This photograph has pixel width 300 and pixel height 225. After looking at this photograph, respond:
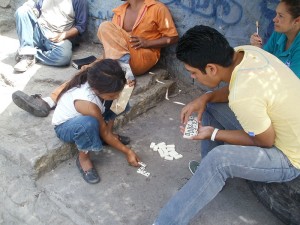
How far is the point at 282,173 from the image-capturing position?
209cm

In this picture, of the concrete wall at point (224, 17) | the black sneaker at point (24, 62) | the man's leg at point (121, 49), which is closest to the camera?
the concrete wall at point (224, 17)

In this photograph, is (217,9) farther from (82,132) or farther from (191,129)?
(82,132)

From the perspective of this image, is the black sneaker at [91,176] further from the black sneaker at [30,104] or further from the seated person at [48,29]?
the seated person at [48,29]

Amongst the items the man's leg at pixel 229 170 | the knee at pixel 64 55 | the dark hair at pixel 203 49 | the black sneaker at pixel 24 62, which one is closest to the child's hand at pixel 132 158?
the man's leg at pixel 229 170

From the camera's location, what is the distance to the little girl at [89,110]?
2615 mm

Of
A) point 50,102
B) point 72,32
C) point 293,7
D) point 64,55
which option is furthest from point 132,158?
point 72,32

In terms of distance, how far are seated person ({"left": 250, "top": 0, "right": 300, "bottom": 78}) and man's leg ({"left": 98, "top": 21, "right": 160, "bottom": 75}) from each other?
4.02ft

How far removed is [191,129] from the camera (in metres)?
2.40

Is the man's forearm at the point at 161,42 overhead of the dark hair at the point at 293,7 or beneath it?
beneath

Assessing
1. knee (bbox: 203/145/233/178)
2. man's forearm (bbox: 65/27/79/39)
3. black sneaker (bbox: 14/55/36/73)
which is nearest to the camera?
knee (bbox: 203/145/233/178)

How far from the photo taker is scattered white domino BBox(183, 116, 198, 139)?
2352 mm

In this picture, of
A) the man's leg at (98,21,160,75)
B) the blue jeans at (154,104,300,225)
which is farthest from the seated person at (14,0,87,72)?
the blue jeans at (154,104,300,225)

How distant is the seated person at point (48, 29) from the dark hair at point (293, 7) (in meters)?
2.53

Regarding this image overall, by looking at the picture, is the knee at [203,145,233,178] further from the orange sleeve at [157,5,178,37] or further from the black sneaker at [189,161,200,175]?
the orange sleeve at [157,5,178,37]
